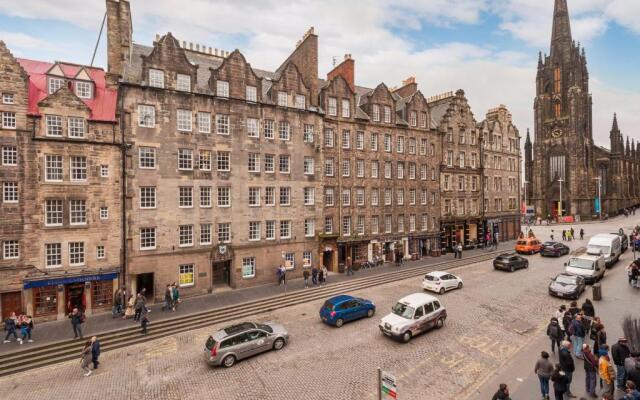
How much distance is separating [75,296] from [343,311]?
18879 mm

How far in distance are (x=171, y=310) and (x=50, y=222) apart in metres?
10.1

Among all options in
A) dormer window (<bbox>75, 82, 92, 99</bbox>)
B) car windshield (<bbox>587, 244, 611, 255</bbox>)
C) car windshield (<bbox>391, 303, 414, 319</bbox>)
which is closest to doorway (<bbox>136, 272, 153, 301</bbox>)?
dormer window (<bbox>75, 82, 92, 99</bbox>)

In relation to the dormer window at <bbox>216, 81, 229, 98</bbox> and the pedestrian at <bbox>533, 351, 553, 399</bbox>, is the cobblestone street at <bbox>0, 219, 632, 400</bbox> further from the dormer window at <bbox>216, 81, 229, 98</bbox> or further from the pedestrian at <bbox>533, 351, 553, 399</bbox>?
the dormer window at <bbox>216, 81, 229, 98</bbox>

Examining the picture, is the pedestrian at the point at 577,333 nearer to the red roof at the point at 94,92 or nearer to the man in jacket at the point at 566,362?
the man in jacket at the point at 566,362

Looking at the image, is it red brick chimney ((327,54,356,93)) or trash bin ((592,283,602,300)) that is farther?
red brick chimney ((327,54,356,93))

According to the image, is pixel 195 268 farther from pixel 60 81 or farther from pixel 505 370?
pixel 505 370

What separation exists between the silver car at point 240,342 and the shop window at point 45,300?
44.9 feet

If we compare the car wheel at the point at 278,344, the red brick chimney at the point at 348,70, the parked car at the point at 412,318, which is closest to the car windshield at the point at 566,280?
the parked car at the point at 412,318

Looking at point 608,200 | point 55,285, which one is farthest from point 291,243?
point 608,200

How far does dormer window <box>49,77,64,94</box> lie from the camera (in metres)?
22.7

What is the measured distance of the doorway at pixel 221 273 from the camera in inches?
1118

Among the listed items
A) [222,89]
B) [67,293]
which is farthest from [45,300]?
[222,89]

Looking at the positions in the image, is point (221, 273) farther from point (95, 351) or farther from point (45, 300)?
point (95, 351)

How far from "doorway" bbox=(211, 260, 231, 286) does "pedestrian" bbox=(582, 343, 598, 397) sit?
79.6ft
